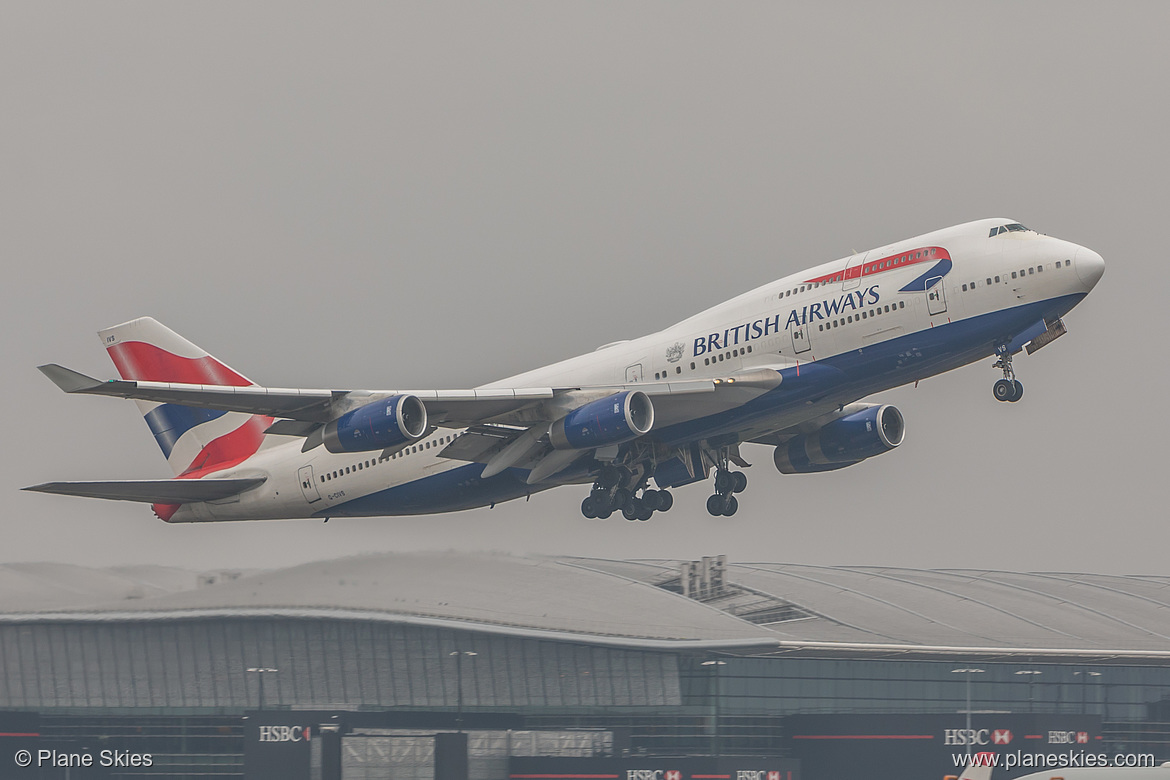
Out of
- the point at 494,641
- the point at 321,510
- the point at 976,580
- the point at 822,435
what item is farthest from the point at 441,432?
the point at 976,580

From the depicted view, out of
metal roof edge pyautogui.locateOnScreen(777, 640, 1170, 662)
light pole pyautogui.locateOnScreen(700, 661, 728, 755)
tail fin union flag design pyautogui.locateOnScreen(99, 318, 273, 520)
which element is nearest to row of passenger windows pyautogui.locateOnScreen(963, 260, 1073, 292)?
tail fin union flag design pyautogui.locateOnScreen(99, 318, 273, 520)

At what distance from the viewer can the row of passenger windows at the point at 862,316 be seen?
33656 millimetres

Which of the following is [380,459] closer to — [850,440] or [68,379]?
[68,379]

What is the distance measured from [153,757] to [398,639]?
9263 millimetres

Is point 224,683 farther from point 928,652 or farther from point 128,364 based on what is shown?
point 928,652

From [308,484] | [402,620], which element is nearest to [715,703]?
[402,620]

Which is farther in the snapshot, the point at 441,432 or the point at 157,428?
the point at 157,428

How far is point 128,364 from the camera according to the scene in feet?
155

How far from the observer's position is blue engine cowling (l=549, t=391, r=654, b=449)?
34.2 meters

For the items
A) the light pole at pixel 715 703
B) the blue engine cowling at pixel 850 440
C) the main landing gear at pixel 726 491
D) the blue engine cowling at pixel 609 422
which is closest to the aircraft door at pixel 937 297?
the blue engine cowling at pixel 609 422

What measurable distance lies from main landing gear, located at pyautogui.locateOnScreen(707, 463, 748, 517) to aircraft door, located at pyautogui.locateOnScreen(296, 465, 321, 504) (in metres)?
12.3

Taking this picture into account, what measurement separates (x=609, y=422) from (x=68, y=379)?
13.0 meters

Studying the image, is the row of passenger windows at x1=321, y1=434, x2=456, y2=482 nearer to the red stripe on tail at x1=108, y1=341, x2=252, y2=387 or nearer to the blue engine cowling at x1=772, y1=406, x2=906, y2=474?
the red stripe on tail at x1=108, y1=341, x2=252, y2=387

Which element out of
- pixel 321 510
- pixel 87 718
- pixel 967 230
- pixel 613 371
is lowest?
pixel 87 718
